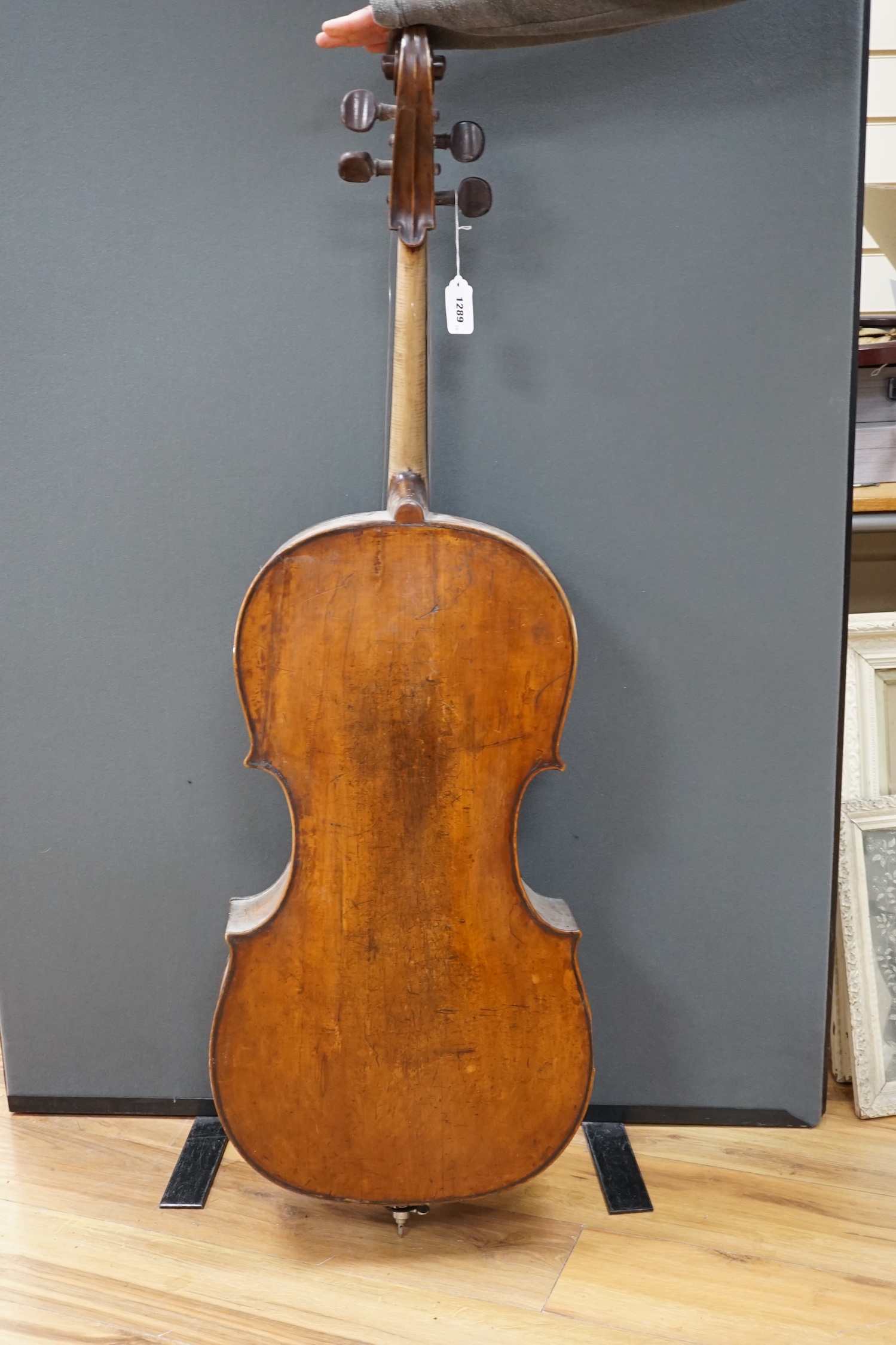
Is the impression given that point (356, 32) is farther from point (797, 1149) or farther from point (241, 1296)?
point (797, 1149)

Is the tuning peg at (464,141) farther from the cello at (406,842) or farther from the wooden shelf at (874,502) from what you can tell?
the wooden shelf at (874,502)

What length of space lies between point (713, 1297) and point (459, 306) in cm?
132

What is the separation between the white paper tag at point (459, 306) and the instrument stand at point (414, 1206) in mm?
1150

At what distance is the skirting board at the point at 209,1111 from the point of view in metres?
1.79

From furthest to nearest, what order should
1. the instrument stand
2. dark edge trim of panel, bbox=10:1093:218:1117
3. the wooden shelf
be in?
dark edge trim of panel, bbox=10:1093:218:1117 → the wooden shelf → the instrument stand

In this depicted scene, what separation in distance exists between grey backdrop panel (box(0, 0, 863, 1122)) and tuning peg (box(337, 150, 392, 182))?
9.6 inches

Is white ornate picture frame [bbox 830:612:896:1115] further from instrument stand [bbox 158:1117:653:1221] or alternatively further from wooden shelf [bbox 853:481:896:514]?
instrument stand [bbox 158:1117:653:1221]

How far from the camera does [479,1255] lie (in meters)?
1.52

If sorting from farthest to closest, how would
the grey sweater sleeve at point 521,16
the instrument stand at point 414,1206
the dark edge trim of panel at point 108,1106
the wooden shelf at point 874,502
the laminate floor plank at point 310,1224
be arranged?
the dark edge trim of panel at point 108,1106
the wooden shelf at point 874,502
the instrument stand at point 414,1206
the laminate floor plank at point 310,1224
the grey sweater sleeve at point 521,16

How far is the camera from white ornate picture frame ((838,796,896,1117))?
1.79 meters

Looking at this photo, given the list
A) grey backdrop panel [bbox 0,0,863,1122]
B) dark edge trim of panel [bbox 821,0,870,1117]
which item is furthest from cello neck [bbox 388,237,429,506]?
dark edge trim of panel [bbox 821,0,870,1117]

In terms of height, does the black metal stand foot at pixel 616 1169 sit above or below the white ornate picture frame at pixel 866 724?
below

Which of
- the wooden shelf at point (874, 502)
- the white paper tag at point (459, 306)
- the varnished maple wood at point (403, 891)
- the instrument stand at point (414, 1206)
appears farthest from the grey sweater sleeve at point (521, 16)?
the instrument stand at point (414, 1206)

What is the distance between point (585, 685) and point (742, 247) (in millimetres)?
652
